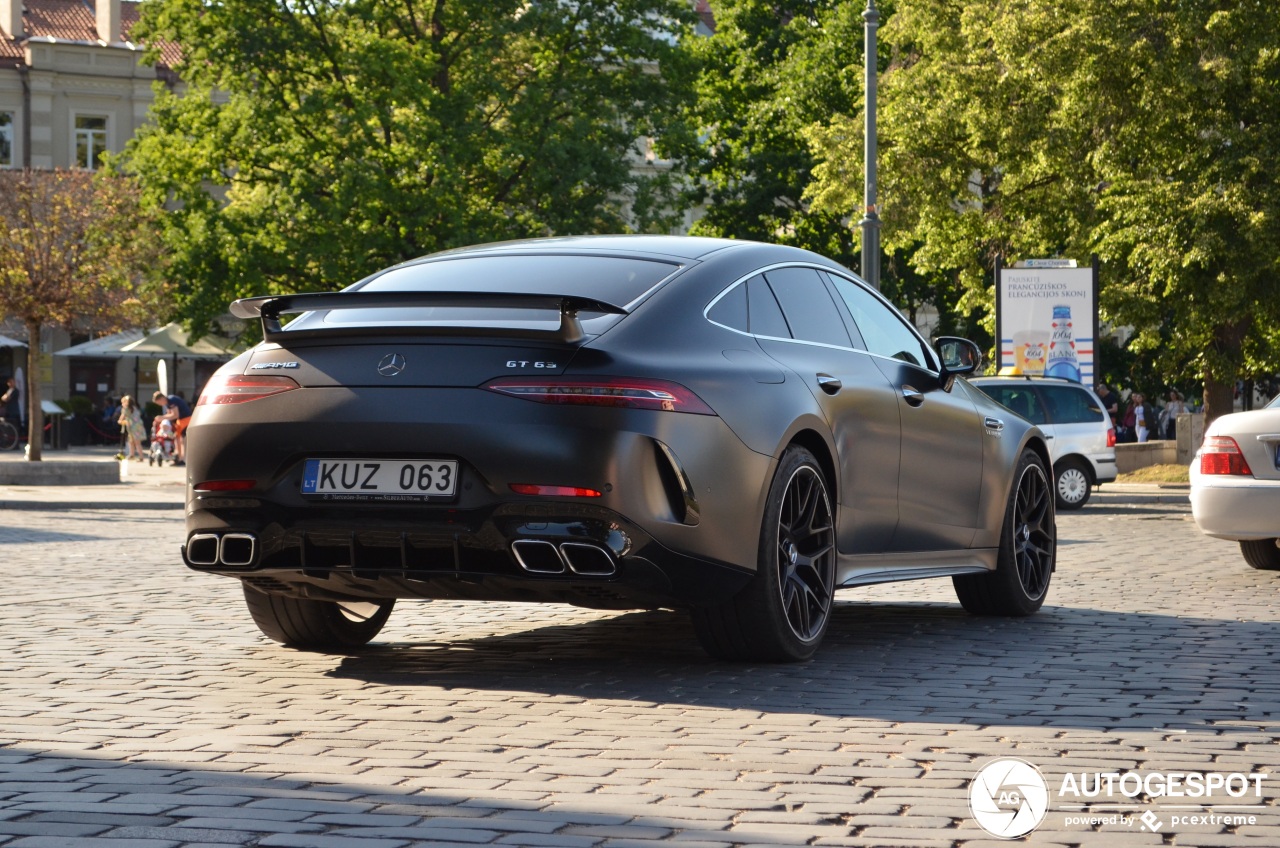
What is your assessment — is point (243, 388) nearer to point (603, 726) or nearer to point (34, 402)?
point (603, 726)

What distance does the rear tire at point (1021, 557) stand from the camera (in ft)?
30.2

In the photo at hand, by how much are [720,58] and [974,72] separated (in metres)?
21.1

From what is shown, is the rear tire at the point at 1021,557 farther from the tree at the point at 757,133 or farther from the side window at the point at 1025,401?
the tree at the point at 757,133

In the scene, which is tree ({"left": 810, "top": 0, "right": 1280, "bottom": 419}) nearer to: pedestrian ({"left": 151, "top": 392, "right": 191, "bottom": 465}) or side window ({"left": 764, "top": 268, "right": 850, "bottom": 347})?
pedestrian ({"left": 151, "top": 392, "right": 191, "bottom": 465})

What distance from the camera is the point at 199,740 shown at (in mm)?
5598

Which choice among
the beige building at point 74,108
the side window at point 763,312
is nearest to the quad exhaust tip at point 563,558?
the side window at point 763,312

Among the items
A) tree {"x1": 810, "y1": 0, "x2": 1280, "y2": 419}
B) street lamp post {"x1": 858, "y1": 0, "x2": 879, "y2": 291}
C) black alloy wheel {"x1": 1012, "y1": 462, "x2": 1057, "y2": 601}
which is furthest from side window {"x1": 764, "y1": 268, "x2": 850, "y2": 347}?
tree {"x1": 810, "y1": 0, "x2": 1280, "y2": 419}

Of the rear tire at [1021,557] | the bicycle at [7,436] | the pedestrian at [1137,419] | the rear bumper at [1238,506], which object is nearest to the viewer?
the rear tire at [1021,557]

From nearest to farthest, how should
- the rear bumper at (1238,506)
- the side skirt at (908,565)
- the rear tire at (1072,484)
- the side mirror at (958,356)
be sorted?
1. the side skirt at (908,565)
2. the side mirror at (958,356)
3. the rear bumper at (1238,506)
4. the rear tire at (1072,484)

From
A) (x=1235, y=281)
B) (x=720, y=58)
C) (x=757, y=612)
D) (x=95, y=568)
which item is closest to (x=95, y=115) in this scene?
(x=720, y=58)

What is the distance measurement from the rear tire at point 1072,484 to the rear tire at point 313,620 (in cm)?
1751

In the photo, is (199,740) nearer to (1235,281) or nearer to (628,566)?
(628,566)
